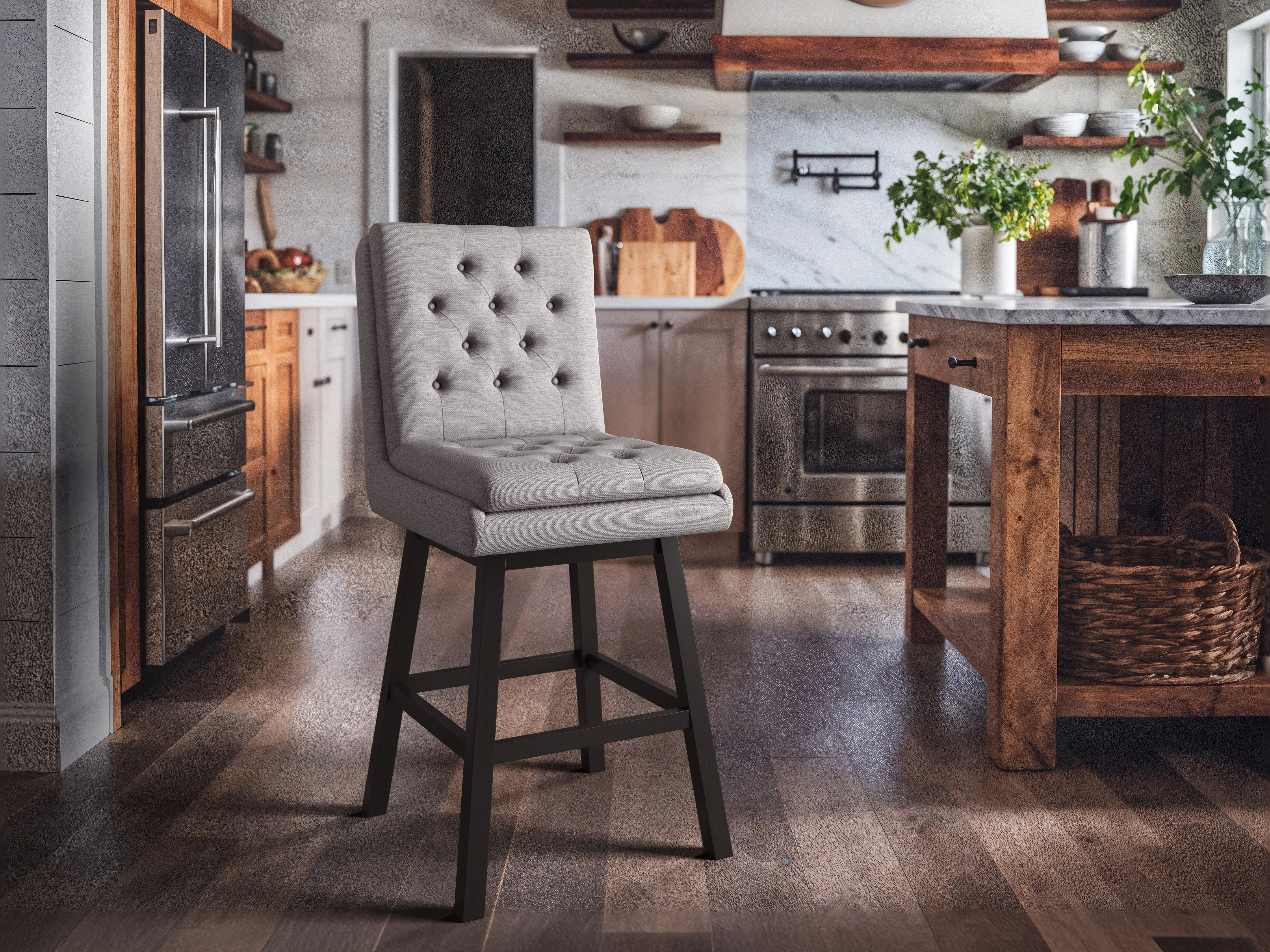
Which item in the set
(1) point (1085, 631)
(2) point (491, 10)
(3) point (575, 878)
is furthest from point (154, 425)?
(2) point (491, 10)

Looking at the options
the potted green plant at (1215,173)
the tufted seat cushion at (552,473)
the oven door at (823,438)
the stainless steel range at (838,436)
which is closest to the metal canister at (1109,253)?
the stainless steel range at (838,436)

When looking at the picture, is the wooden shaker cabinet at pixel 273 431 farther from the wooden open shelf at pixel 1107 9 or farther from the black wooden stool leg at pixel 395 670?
the wooden open shelf at pixel 1107 9

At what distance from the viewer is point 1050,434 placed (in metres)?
1.99

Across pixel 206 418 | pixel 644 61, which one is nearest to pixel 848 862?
pixel 206 418

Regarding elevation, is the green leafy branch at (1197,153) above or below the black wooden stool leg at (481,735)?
above

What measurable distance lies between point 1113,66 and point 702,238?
1643 mm

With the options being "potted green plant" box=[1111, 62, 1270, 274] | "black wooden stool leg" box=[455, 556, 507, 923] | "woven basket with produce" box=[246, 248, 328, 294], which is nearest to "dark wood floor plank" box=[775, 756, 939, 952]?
"black wooden stool leg" box=[455, 556, 507, 923]

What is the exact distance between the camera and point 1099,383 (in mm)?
1974

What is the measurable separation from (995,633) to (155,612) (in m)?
1.67

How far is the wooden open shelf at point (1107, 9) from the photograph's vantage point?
14.5 feet

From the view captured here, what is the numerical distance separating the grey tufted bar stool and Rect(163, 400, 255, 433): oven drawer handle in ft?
2.57

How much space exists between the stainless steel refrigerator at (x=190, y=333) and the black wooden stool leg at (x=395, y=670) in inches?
32.4

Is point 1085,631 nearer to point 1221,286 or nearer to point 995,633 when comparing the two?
point 995,633

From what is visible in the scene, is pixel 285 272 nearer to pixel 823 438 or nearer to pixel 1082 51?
pixel 823 438
